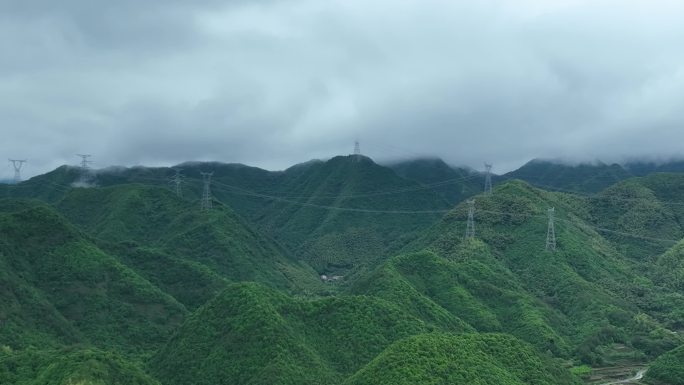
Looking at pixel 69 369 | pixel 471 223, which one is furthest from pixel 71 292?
pixel 471 223

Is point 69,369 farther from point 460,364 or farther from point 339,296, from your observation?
point 339,296

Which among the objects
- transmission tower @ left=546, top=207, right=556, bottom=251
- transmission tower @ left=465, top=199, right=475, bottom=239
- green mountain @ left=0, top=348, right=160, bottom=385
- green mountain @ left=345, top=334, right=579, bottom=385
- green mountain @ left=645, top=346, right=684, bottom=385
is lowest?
green mountain @ left=645, top=346, right=684, bottom=385

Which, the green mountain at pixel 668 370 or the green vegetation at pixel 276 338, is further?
the green mountain at pixel 668 370

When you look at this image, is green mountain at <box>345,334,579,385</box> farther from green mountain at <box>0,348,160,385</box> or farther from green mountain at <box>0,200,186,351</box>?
green mountain at <box>0,200,186,351</box>

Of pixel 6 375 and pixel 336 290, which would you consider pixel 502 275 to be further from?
pixel 6 375

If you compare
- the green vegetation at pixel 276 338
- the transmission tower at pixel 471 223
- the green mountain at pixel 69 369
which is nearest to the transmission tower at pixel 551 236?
the transmission tower at pixel 471 223

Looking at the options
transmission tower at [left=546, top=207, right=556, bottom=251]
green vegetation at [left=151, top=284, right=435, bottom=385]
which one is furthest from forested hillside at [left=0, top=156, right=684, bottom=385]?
transmission tower at [left=546, top=207, right=556, bottom=251]

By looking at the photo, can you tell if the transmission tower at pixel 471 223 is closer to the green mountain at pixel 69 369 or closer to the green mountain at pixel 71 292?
the green mountain at pixel 71 292

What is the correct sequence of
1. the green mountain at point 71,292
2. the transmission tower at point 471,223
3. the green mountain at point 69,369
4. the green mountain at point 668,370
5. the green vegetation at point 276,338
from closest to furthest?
1. the green mountain at point 69,369
2. the green vegetation at point 276,338
3. the green mountain at point 668,370
4. the green mountain at point 71,292
5. the transmission tower at point 471,223
